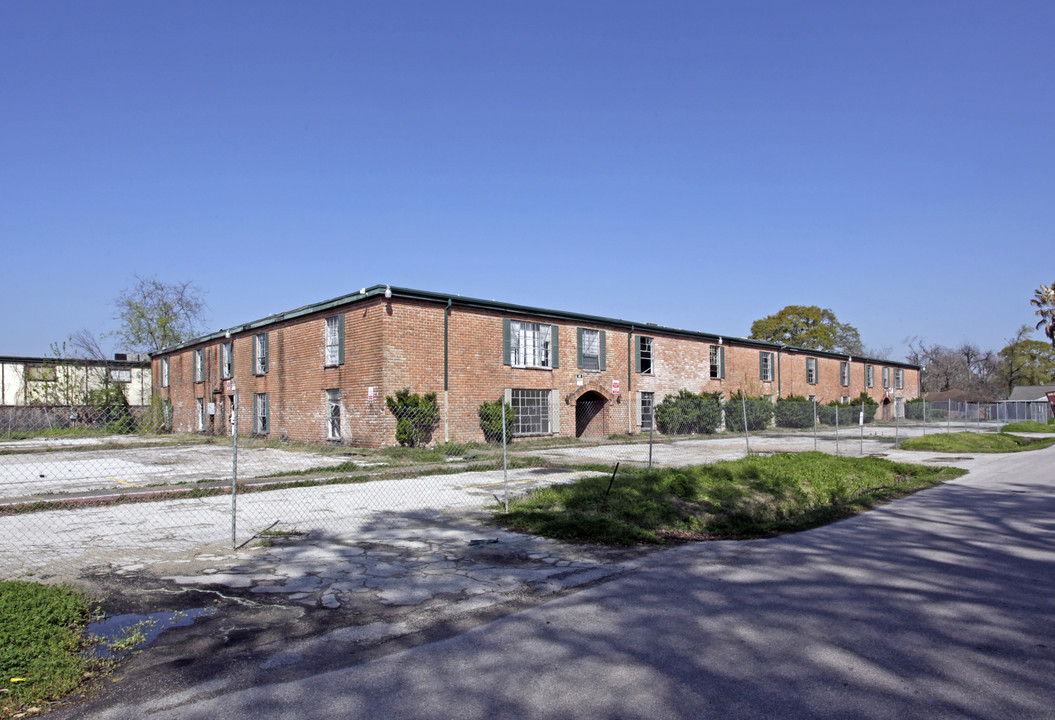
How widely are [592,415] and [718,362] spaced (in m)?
10.0

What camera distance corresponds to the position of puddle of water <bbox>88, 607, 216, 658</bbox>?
4742 millimetres

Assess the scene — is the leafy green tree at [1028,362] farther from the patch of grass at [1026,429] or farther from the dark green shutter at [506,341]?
the dark green shutter at [506,341]

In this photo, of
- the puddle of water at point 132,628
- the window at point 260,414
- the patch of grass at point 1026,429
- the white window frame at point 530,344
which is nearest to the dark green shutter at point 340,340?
the white window frame at point 530,344

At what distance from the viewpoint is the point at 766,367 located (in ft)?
131

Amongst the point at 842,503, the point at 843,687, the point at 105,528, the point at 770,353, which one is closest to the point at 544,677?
the point at 843,687

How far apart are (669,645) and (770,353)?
37.9m

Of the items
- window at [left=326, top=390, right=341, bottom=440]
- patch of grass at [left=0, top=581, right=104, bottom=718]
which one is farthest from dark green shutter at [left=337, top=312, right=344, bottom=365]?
patch of grass at [left=0, top=581, right=104, bottom=718]

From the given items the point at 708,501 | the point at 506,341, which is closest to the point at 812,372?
the point at 506,341

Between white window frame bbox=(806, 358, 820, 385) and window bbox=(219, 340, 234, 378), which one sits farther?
white window frame bbox=(806, 358, 820, 385)

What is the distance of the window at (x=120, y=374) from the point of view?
4128 centimetres

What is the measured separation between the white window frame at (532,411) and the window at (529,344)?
1.10 meters

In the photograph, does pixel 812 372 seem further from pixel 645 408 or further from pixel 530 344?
pixel 530 344

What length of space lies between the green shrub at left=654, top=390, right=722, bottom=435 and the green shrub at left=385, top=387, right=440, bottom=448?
12.8m

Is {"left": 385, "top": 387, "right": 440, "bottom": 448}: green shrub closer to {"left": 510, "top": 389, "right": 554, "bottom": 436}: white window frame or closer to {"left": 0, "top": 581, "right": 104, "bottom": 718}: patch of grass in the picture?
{"left": 510, "top": 389, "right": 554, "bottom": 436}: white window frame
